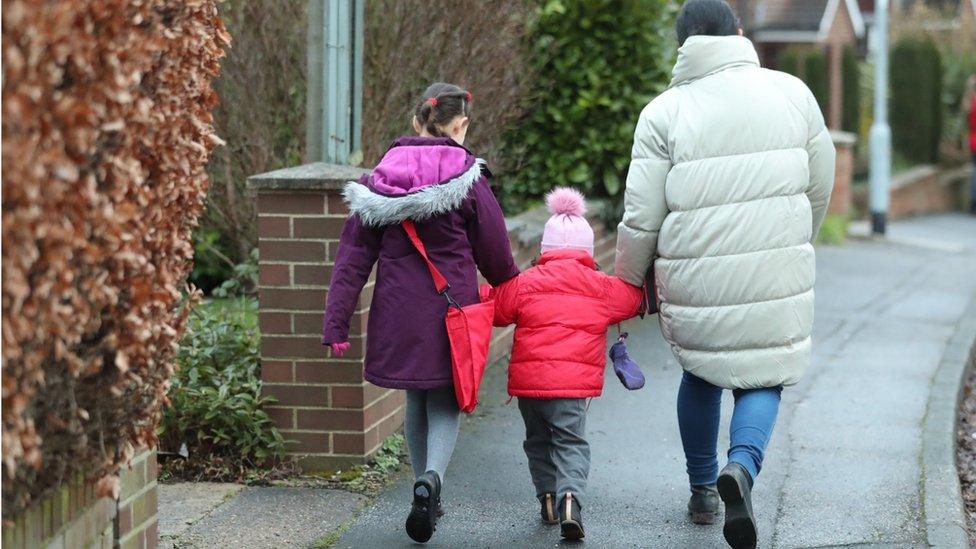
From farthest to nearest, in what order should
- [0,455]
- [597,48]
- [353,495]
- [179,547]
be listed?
[597,48] < [353,495] < [179,547] < [0,455]

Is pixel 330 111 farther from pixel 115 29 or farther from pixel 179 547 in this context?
pixel 115 29

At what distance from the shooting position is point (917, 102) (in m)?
20.7

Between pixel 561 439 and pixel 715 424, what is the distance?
605mm

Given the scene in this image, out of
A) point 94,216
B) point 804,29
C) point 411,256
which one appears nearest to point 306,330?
point 411,256

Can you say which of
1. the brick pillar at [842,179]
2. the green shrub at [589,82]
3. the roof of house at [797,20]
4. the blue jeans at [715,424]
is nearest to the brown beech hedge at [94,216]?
the blue jeans at [715,424]

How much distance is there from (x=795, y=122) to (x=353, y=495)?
2185mm

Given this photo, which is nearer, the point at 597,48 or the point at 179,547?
the point at 179,547

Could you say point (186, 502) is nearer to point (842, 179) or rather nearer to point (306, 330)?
point (306, 330)

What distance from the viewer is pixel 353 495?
16.9 feet

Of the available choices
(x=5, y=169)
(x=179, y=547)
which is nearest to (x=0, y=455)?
(x=5, y=169)

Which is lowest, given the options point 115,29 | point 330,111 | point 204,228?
point 204,228

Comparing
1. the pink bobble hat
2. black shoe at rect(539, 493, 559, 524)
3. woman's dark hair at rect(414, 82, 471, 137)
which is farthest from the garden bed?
woman's dark hair at rect(414, 82, 471, 137)

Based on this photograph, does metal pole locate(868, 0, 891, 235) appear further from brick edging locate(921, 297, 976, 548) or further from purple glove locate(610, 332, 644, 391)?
purple glove locate(610, 332, 644, 391)

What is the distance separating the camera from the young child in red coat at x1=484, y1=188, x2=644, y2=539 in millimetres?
4582
